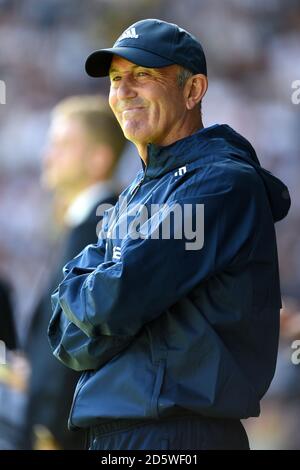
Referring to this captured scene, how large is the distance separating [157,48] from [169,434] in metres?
0.76

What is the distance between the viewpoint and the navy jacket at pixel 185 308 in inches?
71.7

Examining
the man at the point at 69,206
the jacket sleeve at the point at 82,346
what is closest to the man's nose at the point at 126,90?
the jacket sleeve at the point at 82,346

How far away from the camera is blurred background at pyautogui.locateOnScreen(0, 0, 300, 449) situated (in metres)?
4.11

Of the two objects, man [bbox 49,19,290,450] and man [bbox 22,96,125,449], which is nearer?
man [bbox 49,19,290,450]

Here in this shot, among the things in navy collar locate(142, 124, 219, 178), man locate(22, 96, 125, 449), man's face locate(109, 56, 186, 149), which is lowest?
man locate(22, 96, 125, 449)

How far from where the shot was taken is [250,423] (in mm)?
4145

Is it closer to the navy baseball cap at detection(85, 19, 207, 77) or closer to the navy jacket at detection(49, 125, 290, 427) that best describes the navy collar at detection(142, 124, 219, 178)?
the navy jacket at detection(49, 125, 290, 427)

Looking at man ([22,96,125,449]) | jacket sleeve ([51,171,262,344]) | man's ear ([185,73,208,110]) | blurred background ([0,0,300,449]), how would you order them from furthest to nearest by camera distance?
blurred background ([0,0,300,449]) < man ([22,96,125,449]) < man's ear ([185,73,208,110]) < jacket sleeve ([51,171,262,344])

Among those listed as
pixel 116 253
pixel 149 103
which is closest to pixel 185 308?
pixel 116 253

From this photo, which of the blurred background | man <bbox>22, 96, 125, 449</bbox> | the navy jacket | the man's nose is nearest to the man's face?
the man's nose

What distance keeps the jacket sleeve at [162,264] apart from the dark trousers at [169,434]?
178 mm

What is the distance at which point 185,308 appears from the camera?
1862 mm

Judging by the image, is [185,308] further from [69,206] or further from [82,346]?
[69,206]

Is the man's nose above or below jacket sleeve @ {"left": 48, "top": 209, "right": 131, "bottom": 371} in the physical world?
above
